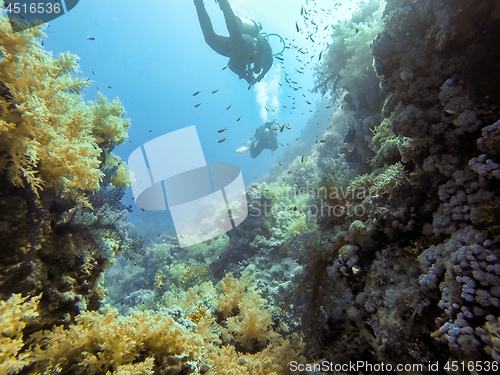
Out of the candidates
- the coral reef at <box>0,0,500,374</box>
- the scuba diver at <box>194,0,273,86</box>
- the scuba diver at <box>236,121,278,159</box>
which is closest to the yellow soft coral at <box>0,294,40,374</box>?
the coral reef at <box>0,0,500,374</box>

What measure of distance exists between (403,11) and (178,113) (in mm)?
131519

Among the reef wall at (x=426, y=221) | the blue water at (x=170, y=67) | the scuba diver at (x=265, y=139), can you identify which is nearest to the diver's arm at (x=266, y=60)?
the scuba diver at (x=265, y=139)

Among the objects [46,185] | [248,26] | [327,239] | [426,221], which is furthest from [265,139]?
[46,185]

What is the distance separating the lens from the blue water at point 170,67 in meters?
82.2

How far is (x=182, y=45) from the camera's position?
114188 millimetres

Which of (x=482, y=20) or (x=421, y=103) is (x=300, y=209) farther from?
(x=482, y=20)

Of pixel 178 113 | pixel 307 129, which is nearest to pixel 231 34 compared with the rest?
pixel 307 129

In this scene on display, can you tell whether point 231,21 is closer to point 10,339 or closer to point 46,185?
point 46,185

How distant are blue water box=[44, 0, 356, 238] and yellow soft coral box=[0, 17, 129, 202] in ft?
226

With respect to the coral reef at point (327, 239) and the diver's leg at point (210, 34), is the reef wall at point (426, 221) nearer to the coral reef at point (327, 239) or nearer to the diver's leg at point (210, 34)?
the coral reef at point (327, 239)

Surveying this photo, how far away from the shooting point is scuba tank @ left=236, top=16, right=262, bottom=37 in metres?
10.5

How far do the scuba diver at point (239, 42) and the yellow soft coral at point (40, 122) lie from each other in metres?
8.29

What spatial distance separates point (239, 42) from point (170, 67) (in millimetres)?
127849

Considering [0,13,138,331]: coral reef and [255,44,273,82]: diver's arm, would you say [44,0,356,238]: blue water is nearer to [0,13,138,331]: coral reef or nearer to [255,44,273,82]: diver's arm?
[255,44,273,82]: diver's arm
